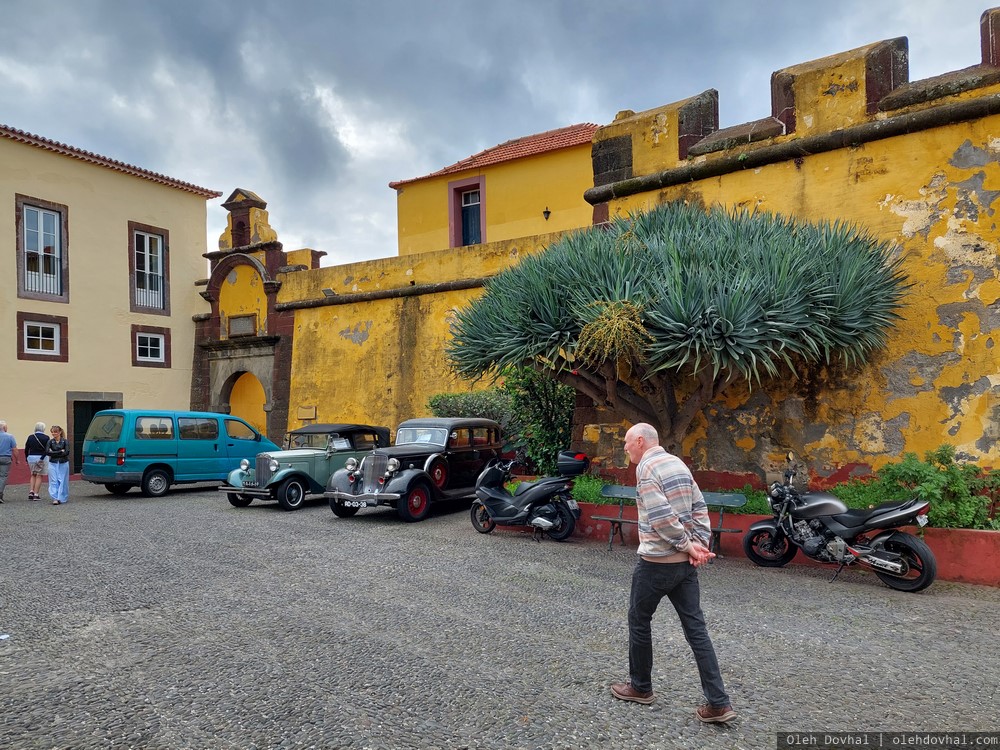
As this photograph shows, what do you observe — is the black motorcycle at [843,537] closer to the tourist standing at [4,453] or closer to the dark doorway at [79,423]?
the tourist standing at [4,453]

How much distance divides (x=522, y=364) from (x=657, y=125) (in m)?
4.72

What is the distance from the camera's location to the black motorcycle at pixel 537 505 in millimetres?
9039

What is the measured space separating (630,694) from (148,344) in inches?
811

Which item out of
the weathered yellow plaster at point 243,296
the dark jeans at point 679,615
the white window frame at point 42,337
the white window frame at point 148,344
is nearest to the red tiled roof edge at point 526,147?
the weathered yellow plaster at point 243,296

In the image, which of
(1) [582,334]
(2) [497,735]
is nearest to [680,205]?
(1) [582,334]

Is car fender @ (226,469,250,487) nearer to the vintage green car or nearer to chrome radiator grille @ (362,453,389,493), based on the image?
the vintage green car

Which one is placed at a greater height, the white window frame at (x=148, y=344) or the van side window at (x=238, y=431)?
the white window frame at (x=148, y=344)

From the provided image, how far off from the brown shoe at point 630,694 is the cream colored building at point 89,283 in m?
18.7

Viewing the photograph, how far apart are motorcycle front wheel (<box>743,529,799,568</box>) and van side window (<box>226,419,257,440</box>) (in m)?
11.5

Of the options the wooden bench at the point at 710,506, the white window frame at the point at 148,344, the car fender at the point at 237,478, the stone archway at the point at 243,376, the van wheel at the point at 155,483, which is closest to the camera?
the wooden bench at the point at 710,506

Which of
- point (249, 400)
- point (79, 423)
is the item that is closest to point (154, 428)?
point (79, 423)

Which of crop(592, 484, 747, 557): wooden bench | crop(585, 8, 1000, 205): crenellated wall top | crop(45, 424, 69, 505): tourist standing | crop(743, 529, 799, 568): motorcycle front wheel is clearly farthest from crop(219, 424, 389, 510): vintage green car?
crop(743, 529, 799, 568): motorcycle front wheel

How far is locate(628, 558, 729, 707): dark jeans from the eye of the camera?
3.73m

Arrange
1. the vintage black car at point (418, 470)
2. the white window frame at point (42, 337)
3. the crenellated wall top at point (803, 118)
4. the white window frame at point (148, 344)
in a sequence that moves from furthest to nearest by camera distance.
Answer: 1. the white window frame at point (148, 344)
2. the white window frame at point (42, 337)
3. the vintage black car at point (418, 470)
4. the crenellated wall top at point (803, 118)
